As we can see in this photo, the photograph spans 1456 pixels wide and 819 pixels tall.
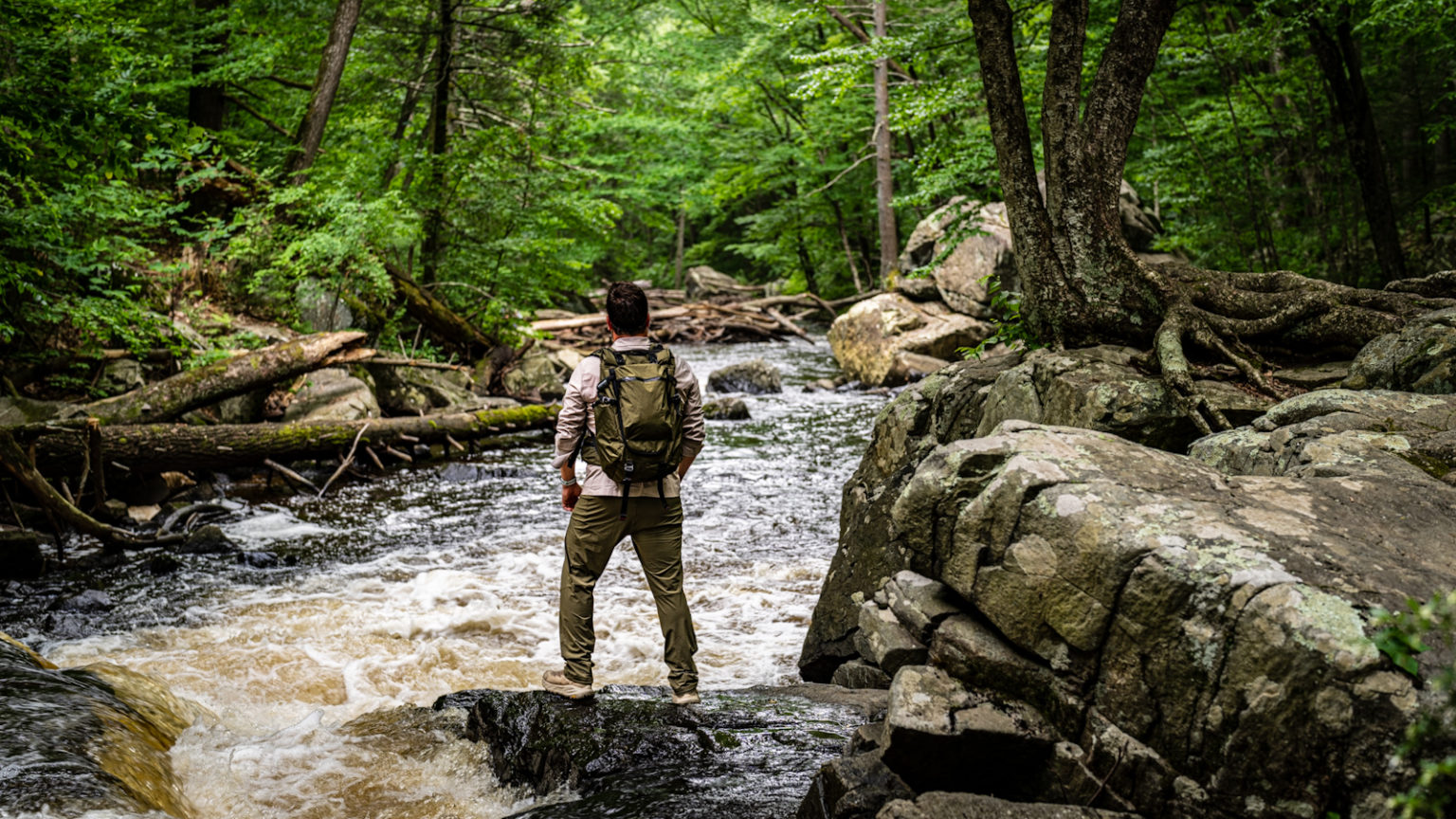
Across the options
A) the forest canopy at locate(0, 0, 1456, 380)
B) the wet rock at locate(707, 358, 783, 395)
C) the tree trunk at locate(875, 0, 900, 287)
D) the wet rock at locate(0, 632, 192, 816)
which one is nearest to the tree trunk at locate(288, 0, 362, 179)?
the forest canopy at locate(0, 0, 1456, 380)

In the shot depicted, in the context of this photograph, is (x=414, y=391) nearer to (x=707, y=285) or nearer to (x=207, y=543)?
(x=207, y=543)

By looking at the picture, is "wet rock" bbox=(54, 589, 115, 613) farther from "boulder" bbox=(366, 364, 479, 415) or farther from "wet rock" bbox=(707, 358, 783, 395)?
"wet rock" bbox=(707, 358, 783, 395)

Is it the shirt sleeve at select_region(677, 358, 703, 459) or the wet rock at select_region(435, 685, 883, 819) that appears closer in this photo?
the wet rock at select_region(435, 685, 883, 819)

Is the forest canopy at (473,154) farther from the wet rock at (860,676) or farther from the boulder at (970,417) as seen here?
the wet rock at (860,676)

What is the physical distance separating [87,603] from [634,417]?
538cm

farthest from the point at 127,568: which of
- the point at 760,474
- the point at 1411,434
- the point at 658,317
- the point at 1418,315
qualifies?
the point at 658,317

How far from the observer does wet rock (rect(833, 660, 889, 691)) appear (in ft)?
15.8

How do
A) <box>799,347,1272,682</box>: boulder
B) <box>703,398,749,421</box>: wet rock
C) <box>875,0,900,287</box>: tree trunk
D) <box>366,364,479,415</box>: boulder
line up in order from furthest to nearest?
<box>875,0,900,287</box>: tree trunk
<box>703,398,749,421</box>: wet rock
<box>366,364,479,415</box>: boulder
<box>799,347,1272,682</box>: boulder

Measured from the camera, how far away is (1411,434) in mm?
4133

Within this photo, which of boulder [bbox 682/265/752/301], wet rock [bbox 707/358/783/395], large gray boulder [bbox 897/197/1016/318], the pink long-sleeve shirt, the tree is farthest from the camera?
boulder [bbox 682/265/752/301]

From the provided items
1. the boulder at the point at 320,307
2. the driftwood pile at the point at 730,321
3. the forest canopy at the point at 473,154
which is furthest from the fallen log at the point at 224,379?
the driftwood pile at the point at 730,321

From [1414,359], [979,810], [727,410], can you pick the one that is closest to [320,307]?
[727,410]

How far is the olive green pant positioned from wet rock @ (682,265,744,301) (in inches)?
1088

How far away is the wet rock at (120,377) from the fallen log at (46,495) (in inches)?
108
